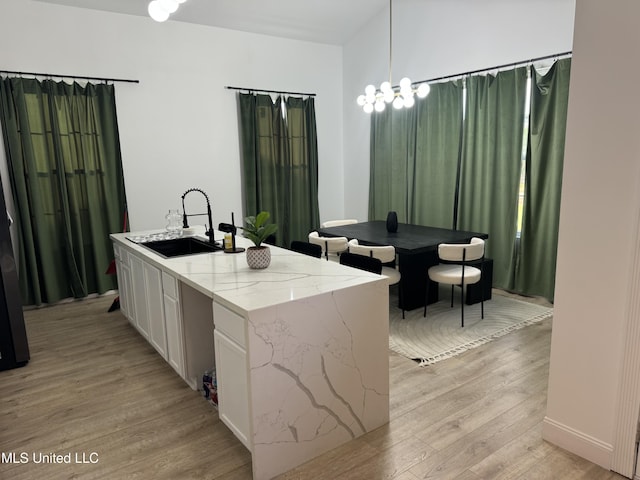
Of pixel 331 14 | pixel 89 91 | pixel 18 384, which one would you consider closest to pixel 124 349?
pixel 18 384

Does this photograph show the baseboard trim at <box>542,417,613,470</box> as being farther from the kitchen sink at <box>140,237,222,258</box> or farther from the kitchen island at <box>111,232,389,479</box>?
the kitchen sink at <box>140,237,222,258</box>

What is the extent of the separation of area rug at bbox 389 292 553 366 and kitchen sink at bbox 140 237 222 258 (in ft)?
5.71

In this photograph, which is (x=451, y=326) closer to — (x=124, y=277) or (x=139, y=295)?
(x=139, y=295)

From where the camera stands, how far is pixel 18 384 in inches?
121

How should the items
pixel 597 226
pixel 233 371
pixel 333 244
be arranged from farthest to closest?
pixel 333 244 → pixel 233 371 → pixel 597 226

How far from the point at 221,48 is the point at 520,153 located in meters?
3.75

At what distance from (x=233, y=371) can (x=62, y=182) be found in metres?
3.62

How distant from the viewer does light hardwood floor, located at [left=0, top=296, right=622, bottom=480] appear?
7.06 ft

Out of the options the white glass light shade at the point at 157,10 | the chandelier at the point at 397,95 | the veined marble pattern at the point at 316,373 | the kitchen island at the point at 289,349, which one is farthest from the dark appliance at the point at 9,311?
the chandelier at the point at 397,95

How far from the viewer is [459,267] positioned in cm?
420

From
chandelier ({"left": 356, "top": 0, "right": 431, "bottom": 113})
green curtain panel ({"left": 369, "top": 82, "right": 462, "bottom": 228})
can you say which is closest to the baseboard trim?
chandelier ({"left": 356, "top": 0, "right": 431, "bottom": 113})

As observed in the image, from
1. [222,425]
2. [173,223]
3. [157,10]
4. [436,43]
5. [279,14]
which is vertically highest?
[279,14]

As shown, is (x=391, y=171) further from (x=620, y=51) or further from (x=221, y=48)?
(x=620, y=51)

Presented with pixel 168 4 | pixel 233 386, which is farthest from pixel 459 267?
pixel 168 4
